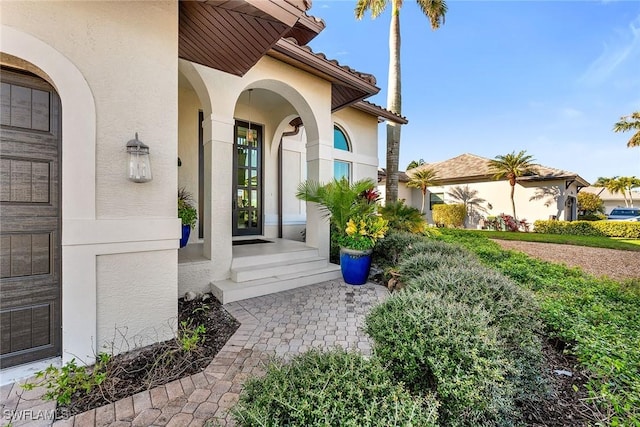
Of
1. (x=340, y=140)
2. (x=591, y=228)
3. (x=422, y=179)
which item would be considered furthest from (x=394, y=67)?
(x=591, y=228)

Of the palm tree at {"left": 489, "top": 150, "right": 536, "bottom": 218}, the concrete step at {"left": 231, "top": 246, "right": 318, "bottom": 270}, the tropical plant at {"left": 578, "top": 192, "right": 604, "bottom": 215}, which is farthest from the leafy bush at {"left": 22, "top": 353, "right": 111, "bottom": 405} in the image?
the tropical plant at {"left": 578, "top": 192, "right": 604, "bottom": 215}

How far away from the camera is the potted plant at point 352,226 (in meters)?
5.58

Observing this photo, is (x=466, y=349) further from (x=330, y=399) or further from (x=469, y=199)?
(x=469, y=199)

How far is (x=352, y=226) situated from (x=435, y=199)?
1915 cm

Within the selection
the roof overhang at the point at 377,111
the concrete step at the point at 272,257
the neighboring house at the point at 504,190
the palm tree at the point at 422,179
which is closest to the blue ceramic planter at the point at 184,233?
the concrete step at the point at 272,257

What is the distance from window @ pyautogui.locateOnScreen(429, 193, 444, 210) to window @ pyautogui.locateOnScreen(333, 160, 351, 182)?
1491 centimetres

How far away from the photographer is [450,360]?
193cm

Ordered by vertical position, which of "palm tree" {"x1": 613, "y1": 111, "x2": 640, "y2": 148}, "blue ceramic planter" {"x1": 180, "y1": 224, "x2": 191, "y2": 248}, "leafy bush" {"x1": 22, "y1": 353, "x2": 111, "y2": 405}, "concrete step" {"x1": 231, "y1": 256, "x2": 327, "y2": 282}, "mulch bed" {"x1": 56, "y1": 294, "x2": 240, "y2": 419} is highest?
"palm tree" {"x1": 613, "y1": 111, "x2": 640, "y2": 148}

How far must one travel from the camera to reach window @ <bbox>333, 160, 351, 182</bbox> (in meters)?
9.55

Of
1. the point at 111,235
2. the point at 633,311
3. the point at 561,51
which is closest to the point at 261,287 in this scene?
the point at 111,235

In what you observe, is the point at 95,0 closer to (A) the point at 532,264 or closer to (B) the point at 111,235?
(B) the point at 111,235

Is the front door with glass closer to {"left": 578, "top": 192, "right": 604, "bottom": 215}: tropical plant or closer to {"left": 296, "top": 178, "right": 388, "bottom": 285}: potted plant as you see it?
{"left": 296, "top": 178, "right": 388, "bottom": 285}: potted plant

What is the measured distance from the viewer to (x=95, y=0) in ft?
9.22

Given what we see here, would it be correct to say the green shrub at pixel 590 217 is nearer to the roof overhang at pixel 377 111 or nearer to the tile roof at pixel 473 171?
the tile roof at pixel 473 171
